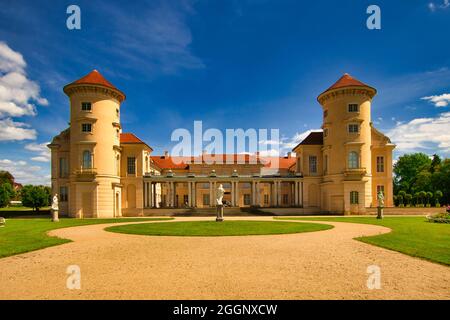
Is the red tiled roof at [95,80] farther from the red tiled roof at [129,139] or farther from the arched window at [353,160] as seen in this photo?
the arched window at [353,160]

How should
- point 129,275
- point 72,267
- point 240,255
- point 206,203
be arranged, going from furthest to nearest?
point 206,203, point 240,255, point 72,267, point 129,275

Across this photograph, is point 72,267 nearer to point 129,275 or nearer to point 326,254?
point 129,275

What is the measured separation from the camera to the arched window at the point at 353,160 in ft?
128

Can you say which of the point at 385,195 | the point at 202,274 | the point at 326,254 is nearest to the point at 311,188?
the point at 385,195

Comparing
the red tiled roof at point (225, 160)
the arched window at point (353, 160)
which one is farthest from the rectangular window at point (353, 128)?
the red tiled roof at point (225, 160)

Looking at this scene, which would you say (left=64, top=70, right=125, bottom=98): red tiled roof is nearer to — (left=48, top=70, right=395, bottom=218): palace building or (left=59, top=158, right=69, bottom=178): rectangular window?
(left=48, top=70, right=395, bottom=218): palace building

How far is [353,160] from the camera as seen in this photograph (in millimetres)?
39312

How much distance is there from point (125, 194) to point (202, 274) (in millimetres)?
36515

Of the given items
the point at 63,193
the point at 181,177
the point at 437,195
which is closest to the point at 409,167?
the point at 437,195

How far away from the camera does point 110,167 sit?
126 ft

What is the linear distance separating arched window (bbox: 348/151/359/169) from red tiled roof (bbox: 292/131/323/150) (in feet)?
19.4

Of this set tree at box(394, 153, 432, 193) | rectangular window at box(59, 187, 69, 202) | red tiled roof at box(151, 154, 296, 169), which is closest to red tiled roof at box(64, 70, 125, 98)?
rectangular window at box(59, 187, 69, 202)

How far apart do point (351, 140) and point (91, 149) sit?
107ft
